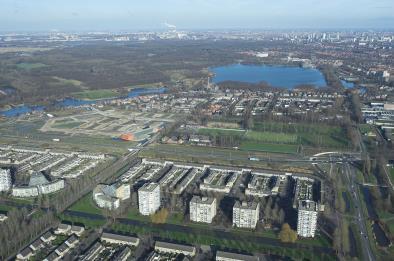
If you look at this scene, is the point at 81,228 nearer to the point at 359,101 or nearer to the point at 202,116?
the point at 202,116

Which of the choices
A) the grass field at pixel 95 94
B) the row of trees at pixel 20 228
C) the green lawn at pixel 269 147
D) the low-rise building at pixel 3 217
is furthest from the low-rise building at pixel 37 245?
the grass field at pixel 95 94

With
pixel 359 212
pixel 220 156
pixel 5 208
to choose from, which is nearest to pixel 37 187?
pixel 5 208

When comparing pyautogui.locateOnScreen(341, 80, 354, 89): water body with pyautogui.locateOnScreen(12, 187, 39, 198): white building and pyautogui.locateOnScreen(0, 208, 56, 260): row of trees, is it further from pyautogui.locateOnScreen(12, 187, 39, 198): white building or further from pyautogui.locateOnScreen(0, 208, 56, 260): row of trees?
pyautogui.locateOnScreen(0, 208, 56, 260): row of trees

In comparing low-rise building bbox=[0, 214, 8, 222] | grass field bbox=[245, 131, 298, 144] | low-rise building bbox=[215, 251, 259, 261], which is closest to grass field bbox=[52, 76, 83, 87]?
grass field bbox=[245, 131, 298, 144]

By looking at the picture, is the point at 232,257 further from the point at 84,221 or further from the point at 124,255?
the point at 84,221

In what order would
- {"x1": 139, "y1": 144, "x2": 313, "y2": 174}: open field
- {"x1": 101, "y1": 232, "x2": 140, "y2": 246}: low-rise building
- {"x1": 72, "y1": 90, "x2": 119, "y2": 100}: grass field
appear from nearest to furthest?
{"x1": 101, "y1": 232, "x2": 140, "y2": 246}: low-rise building
{"x1": 139, "y1": 144, "x2": 313, "y2": 174}: open field
{"x1": 72, "y1": 90, "x2": 119, "y2": 100}: grass field

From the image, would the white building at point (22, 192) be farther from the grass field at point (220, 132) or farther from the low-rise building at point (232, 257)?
the grass field at point (220, 132)

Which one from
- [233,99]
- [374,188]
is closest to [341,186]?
[374,188]
